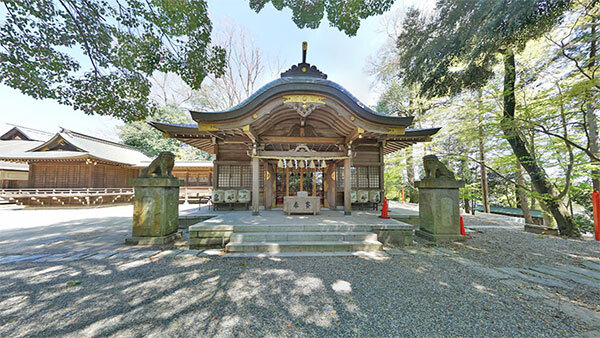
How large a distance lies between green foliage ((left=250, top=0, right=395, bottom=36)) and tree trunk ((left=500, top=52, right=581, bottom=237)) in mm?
4805

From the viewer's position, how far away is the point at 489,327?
2094mm

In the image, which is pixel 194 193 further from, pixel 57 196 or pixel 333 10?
pixel 333 10

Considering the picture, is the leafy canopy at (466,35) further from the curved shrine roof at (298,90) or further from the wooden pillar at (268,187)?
the wooden pillar at (268,187)

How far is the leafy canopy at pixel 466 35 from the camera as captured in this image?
140 inches

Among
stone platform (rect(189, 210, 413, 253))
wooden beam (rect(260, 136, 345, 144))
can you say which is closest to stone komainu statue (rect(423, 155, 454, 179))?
stone platform (rect(189, 210, 413, 253))

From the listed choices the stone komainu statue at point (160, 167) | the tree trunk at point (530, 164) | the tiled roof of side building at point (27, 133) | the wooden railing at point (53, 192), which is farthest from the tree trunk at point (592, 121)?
the tiled roof of side building at point (27, 133)

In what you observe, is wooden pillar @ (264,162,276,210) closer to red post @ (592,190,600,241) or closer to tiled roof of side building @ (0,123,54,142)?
red post @ (592,190,600,241)

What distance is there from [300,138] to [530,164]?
25.8ft

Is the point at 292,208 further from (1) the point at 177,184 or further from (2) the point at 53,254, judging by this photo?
(2) the point at 53,254

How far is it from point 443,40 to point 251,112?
16.5 ft

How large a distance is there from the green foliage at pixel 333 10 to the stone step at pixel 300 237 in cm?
555

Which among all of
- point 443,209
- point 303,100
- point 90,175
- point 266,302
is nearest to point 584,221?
point 443,209

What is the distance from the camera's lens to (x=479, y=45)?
14.0 ft

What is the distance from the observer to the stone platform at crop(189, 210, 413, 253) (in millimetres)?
4434
